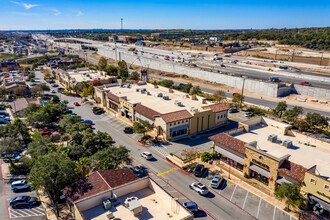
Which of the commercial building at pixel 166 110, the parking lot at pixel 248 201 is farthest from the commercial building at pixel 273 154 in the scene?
the commercial building at pixel 166 110

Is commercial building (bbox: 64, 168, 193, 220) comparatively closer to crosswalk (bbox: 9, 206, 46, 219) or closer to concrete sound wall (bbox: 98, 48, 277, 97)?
crosswalk (bbox: 9, 206, 46, 219)

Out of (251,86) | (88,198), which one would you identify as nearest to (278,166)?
(88,198)

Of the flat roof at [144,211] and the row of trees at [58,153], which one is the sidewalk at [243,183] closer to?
the row of trees at [58,153]

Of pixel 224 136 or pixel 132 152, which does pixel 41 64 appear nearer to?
pixel 132 152

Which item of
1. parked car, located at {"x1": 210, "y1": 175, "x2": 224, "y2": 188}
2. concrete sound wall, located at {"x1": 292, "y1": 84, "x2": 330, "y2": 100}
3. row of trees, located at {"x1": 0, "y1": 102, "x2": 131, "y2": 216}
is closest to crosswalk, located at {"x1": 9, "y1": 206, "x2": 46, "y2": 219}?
row of trees, located at {"x1": 0, "y1": 102, "x2": 131, "y2": 216}

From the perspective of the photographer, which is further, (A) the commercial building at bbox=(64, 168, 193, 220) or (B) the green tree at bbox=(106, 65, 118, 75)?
(B) the green tree at bbox=(106, 65, 118, 75)

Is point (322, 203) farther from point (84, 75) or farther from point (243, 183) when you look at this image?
point (84, 75)

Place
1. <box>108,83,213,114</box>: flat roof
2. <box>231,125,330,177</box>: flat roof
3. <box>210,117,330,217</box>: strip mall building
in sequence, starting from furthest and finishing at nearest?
<box>108,83,213,114</box>: flat roof, <box>231,125,330,177</box>: flat roof, <box>210,117,330,217</box>: strip mall building

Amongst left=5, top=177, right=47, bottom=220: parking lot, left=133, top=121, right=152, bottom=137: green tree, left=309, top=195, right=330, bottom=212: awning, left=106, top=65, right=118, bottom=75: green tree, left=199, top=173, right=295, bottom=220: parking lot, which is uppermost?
left=106, top=65, right=118, bottom=75: green tree

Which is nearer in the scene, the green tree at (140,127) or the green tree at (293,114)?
the green tree at (140,127)
